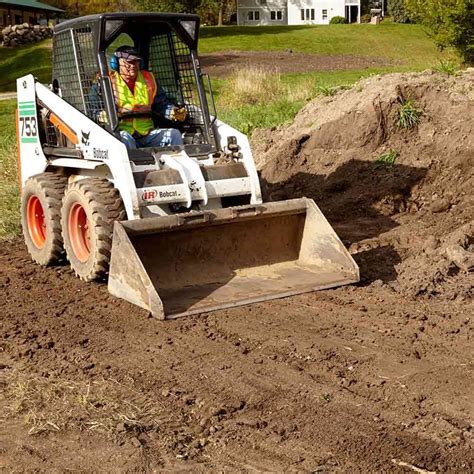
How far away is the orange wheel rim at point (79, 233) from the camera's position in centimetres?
816

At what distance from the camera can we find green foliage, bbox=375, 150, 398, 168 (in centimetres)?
1156

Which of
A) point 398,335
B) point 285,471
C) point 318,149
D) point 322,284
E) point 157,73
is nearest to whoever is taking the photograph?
point 285,471

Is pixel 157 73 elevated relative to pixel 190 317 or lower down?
elevated

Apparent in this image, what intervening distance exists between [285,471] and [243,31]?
157ft

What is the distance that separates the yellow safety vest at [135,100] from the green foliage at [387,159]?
13.5ft

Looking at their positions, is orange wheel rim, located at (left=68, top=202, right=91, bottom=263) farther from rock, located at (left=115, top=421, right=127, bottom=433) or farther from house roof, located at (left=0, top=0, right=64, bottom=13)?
house roof, located at (left=0, top=0, right=64, bottom=13)

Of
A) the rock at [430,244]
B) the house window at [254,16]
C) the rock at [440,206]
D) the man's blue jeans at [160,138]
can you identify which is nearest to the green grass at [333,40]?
the house window at [254,16]

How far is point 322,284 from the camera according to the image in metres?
7.56

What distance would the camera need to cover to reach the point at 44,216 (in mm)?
A: 8773

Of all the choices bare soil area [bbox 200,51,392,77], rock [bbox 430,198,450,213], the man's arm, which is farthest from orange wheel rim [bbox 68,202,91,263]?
bare soil area [bbox 200,51,392,77]

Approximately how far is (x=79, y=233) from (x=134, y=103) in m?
1.32

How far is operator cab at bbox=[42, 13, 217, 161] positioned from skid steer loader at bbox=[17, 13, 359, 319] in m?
0.01

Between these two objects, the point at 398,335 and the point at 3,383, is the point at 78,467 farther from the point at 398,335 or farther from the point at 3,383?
the point at 398,335

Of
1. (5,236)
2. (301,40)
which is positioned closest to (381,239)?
(5,236)
